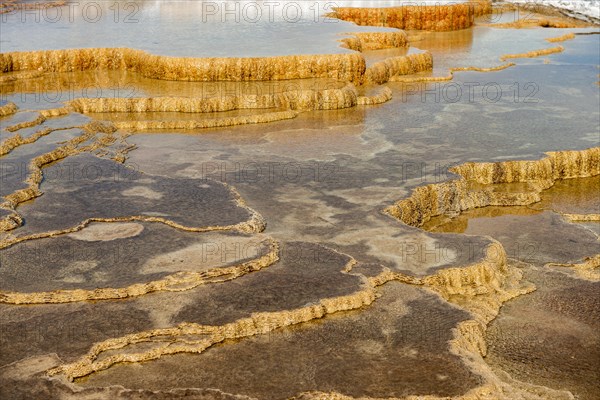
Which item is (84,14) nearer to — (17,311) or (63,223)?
(63,223)

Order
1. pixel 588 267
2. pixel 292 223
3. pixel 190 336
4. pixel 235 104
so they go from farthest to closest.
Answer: pixel 235 104 < pixel 292 223 < pixel 588 267 < pixel 190 336

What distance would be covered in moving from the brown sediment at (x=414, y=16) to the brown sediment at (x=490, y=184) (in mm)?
20653

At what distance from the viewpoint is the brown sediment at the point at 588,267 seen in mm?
12102

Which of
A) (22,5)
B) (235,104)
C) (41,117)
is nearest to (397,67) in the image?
(235,104)

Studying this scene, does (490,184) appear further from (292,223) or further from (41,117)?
(41,117)

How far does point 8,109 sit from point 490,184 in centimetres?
1296

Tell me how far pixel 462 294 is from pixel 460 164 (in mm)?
5867

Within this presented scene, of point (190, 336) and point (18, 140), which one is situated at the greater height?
point (18, 140)

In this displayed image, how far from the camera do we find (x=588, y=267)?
12445 millimetres

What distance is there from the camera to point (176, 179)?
14688 mm

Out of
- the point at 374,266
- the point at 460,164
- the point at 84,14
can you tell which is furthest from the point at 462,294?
the point at 84,14

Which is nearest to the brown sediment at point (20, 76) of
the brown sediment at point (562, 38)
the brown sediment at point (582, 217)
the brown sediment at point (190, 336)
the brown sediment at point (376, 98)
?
the brown sediment at point (376, 98)

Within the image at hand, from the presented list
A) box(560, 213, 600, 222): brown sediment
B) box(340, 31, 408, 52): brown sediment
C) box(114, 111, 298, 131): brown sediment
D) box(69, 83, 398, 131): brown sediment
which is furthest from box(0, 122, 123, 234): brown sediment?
Result: box(340, 31, 408, 52): brown sediment

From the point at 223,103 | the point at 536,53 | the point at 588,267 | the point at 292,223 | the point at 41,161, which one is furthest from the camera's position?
the point at 536,53
